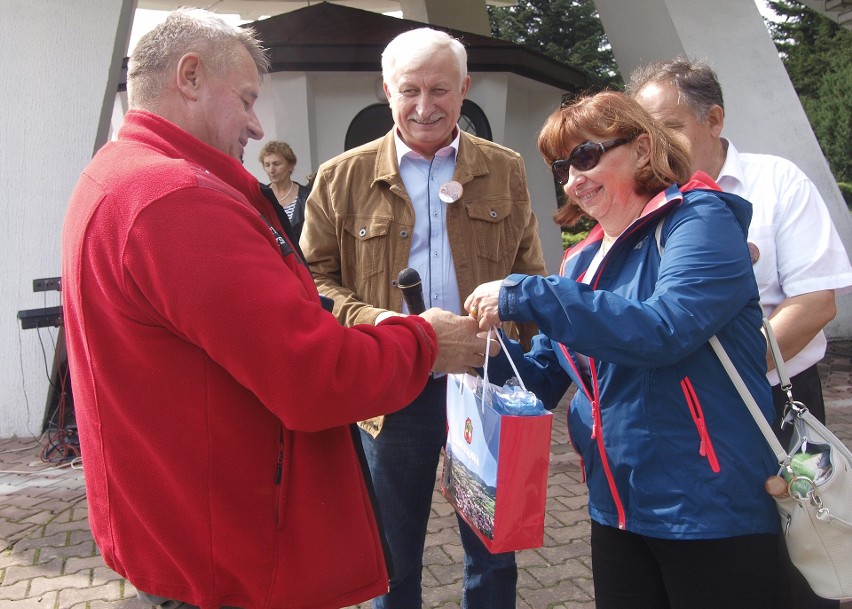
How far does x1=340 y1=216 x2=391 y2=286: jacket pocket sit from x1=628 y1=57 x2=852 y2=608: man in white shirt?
40.5 inches

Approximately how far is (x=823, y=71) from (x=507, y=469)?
3149cm

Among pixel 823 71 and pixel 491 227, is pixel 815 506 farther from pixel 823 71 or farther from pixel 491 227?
pixel 823 71

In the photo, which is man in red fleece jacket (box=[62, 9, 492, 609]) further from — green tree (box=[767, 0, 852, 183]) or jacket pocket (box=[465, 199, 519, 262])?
green tree (box=[767, 0, 852, 183])

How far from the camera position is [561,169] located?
2.21m

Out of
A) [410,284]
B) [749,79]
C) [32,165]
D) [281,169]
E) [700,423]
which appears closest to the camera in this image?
[700,423]

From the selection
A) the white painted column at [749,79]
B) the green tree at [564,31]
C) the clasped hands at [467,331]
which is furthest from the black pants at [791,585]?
the green tree at [564,31]

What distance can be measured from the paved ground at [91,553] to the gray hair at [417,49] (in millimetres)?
2452

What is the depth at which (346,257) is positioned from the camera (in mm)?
2977

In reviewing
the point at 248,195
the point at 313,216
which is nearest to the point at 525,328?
the point at 313,216

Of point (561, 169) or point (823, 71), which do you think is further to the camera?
point (823, 71)

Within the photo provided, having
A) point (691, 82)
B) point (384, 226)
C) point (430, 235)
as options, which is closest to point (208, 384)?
point (384, 226)

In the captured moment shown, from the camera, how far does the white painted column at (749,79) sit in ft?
29.8

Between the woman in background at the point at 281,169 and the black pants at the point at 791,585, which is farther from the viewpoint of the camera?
the woman in background at the point at 281,169

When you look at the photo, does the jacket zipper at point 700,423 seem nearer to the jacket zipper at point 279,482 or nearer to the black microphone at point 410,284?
the black microphone at point 410,284
